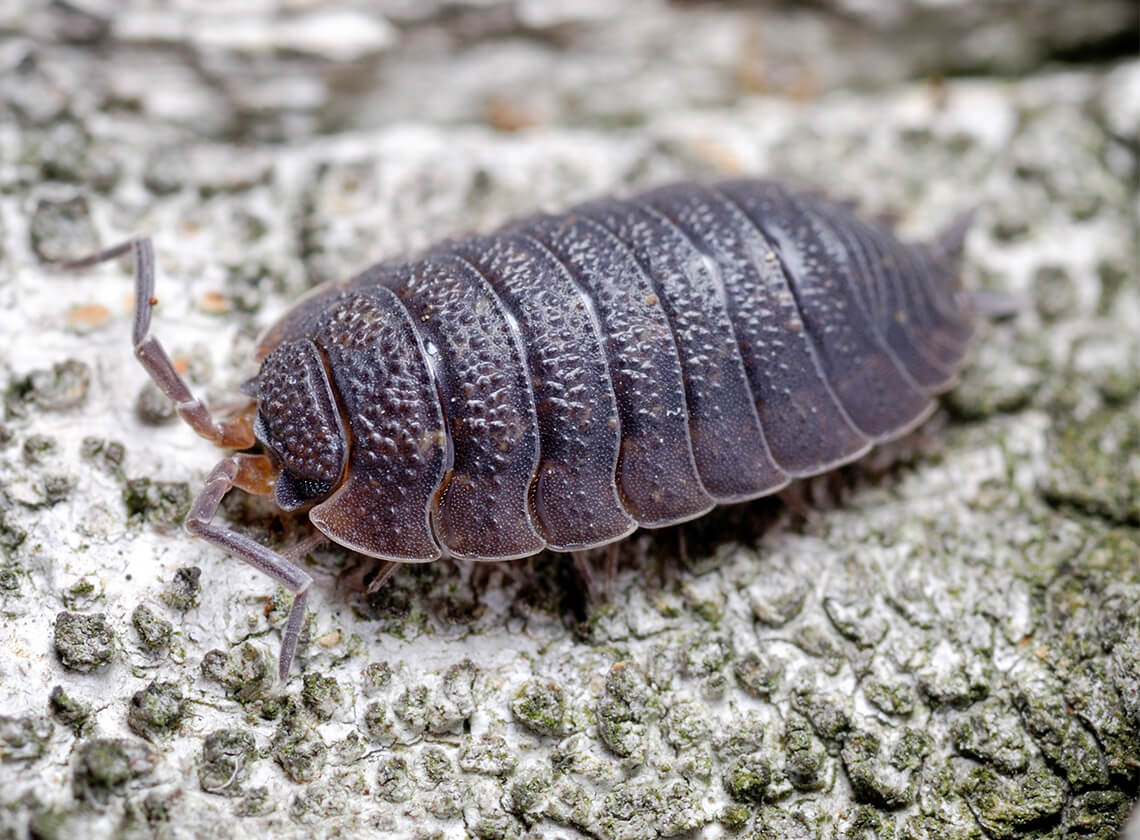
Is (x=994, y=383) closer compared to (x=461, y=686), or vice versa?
(x=461, y=686)

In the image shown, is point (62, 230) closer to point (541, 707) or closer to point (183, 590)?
point (183, 590)

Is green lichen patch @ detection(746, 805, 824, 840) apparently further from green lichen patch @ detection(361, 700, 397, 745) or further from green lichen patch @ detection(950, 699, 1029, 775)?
green lichen patch @ detection(361, 700, 397, 745)

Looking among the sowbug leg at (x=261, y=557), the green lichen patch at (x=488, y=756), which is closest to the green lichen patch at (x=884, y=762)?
the green lichen patch at (x=488, y=756)

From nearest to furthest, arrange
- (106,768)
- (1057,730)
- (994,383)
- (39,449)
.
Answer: (106,768)
(1057,730)
(39,449)
(994,383)

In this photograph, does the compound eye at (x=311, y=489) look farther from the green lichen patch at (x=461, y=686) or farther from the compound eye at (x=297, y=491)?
the green lichen patch at (x=461, y=686)

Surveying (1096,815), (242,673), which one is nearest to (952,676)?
(1096,815)

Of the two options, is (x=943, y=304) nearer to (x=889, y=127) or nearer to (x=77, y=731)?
(x=889, y=127)

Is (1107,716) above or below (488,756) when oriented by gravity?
above

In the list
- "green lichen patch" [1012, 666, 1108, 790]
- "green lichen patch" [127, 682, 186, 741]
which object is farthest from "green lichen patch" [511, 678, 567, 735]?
"green lichen patch" [1012, 666, 1108, 790]
